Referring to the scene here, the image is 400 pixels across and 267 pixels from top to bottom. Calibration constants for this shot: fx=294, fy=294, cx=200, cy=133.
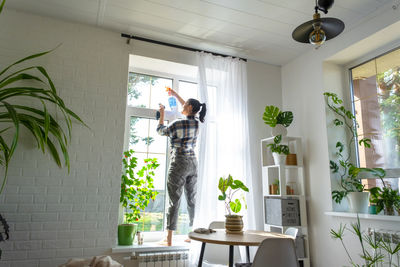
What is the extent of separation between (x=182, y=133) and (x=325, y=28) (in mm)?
1812

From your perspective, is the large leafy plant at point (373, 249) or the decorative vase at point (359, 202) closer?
the large leafy plant at point (373, 249)

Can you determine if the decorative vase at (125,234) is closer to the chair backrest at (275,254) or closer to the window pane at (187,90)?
the chair backrest at (275,254)

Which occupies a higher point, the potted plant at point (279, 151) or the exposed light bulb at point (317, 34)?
the exposed light bulb at point (317, 34)

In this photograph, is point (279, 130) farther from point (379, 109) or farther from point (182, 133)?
point (182, 133)

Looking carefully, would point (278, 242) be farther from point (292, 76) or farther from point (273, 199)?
point (292, 76)

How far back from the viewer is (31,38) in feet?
9.71

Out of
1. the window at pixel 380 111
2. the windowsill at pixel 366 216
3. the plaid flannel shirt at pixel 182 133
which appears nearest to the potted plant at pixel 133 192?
the plaid flannel shirt at pixel 182 133

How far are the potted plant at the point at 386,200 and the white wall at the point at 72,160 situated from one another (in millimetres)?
2532

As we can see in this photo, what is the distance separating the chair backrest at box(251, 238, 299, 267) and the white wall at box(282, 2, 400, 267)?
1.25m

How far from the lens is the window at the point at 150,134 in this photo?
Answer: 11.4ft

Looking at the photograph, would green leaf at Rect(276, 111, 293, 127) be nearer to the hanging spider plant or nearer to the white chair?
the white chair

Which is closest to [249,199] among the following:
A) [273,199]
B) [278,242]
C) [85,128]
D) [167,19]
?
[273,199]

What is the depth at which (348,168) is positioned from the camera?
131 inches

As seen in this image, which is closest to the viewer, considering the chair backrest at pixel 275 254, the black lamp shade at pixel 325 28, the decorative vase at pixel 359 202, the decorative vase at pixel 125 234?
the black lamp shade at pixel 325 28
